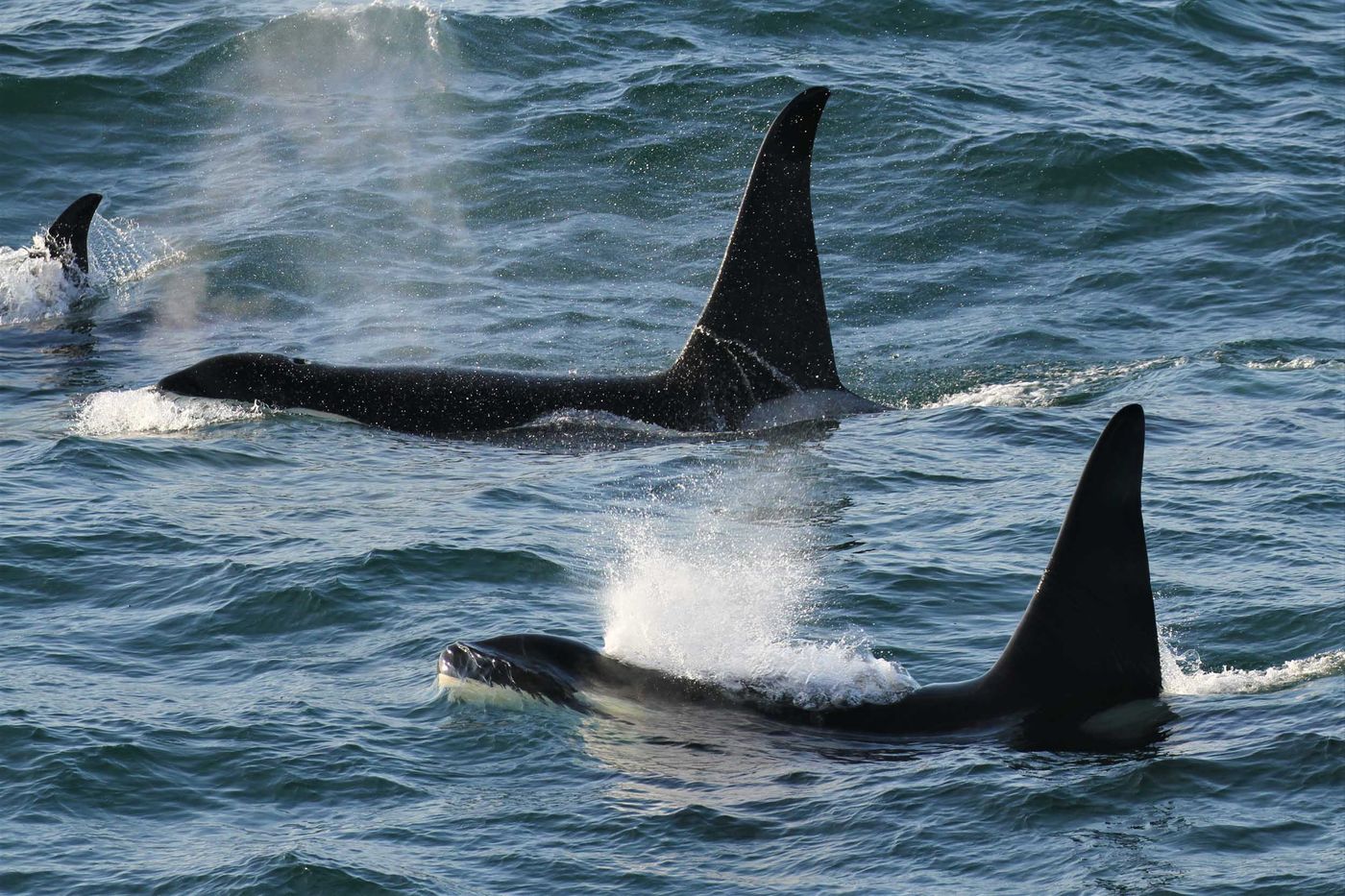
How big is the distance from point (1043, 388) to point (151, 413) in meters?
8.48

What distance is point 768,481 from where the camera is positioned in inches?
601

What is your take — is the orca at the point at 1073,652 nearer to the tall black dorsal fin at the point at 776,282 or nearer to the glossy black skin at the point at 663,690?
the glossy black skin at the point at 663,690

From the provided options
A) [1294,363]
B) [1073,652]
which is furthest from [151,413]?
[1294,363]

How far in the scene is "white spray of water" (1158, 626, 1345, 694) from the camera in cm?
1016

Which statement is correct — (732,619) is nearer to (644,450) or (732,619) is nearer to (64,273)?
(644,450)

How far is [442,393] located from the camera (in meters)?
17.5

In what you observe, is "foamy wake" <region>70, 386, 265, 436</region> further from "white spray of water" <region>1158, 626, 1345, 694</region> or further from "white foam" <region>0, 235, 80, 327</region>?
"white spray of water" <region>1158, 626, 1345, 694</region>

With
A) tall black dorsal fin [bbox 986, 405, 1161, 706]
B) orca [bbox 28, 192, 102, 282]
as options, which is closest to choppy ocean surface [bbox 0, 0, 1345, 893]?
orca [bbox 28, 192, 102, 282]

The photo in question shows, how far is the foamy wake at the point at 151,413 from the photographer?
1698 cm

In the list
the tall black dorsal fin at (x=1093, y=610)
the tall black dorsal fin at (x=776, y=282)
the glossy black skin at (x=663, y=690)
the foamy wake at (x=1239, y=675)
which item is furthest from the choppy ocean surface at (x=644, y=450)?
the tall black dorsal fin at (x=776, y=282)

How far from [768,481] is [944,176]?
11844 mm

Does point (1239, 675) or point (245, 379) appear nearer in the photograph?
point (1239, 675)

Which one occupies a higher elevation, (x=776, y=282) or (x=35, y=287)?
(x=776, y=282)

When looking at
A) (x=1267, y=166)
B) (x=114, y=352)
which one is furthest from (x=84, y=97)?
(x=1267, y=166)
